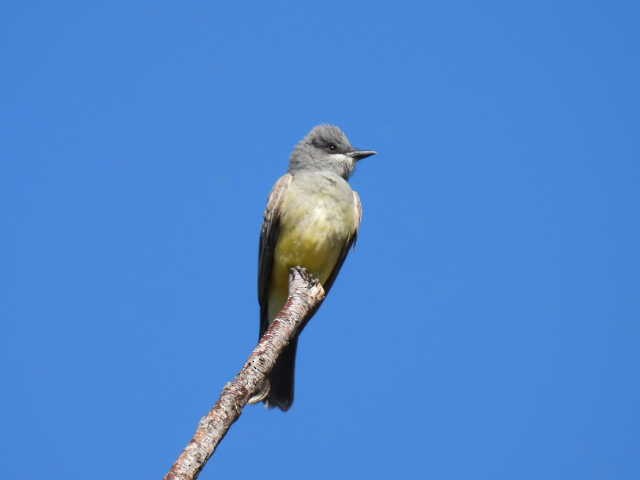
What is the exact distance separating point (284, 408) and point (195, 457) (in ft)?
12.0

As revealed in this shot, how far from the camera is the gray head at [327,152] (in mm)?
9758

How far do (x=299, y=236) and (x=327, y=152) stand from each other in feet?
5.15

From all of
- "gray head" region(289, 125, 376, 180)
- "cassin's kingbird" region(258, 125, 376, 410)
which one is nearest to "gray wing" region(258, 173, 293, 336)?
"cassin's kingbird" region(258, 125, 376, 410)

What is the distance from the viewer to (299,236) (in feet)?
28.6

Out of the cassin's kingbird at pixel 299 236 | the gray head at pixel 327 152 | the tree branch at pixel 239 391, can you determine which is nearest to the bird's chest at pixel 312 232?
the cassin's kingbird at pixel 299 236

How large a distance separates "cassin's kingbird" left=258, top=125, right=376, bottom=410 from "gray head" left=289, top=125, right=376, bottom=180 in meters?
0.18

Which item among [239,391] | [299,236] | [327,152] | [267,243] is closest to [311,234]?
[299,236]

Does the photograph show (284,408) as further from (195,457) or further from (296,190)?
(195,457)

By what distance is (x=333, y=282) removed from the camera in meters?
9.30

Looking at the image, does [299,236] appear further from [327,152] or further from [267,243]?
[327,152]

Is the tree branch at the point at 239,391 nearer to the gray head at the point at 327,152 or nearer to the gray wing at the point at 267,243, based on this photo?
the gray wing at the point at 267,243

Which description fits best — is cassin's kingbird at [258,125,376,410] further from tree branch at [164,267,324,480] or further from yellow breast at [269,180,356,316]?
tree branch at [164,267,324,480]

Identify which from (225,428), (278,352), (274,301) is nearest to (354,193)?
(274,301)

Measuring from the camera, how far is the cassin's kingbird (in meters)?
8.70
